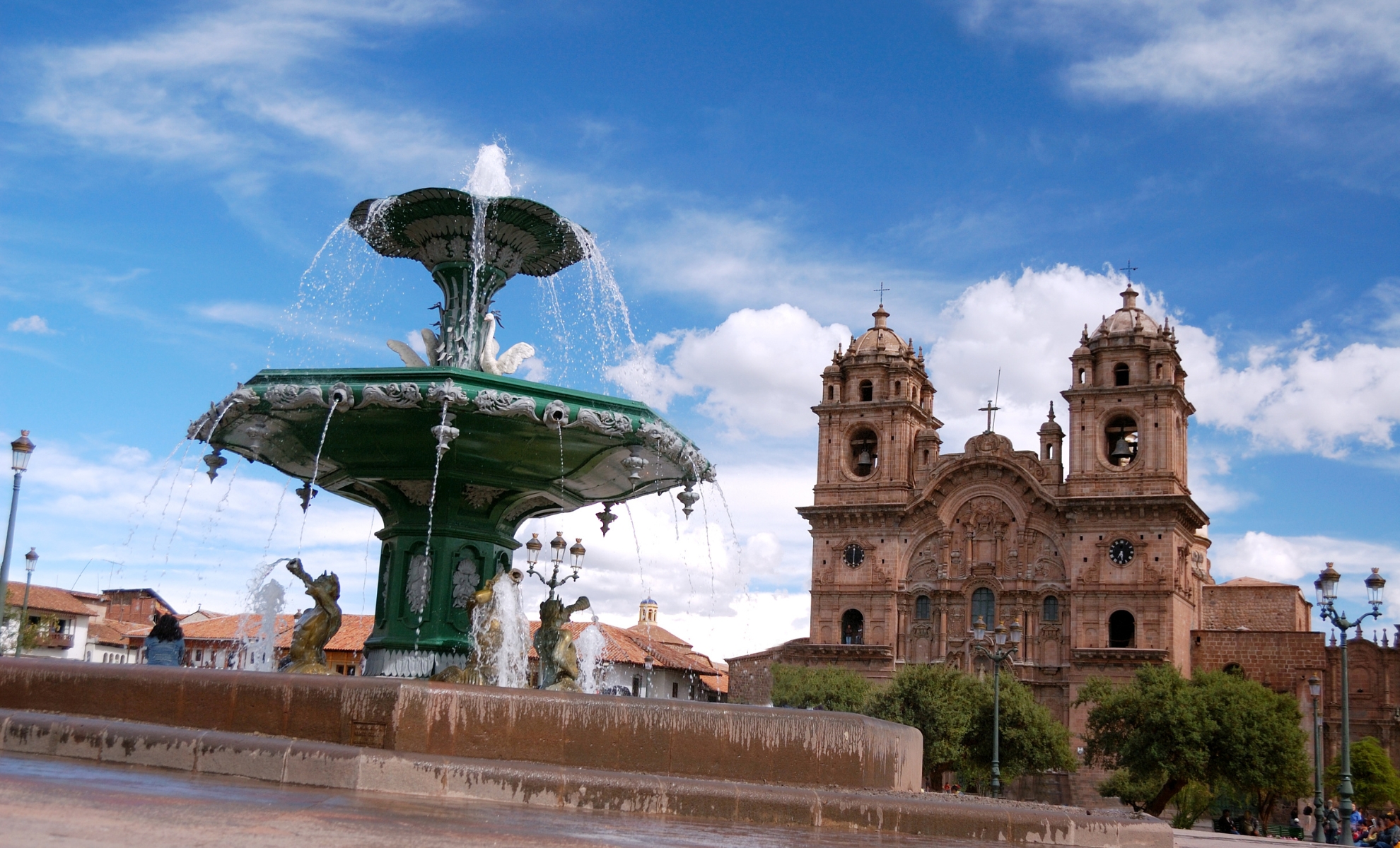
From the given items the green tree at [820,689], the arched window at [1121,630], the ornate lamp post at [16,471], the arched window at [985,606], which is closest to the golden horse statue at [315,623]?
the ornate lamp post at [16,471]

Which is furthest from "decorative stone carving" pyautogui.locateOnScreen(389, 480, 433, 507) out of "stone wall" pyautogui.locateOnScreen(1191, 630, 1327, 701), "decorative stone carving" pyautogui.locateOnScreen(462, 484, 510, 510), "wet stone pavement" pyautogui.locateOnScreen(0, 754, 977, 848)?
"stone wall" pyautogui.locateOnScreen(1191, 630, 1327, 701)

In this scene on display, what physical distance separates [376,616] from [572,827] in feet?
16.7

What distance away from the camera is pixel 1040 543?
44.7 m

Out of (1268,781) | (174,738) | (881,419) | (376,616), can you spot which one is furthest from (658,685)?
(174,738)

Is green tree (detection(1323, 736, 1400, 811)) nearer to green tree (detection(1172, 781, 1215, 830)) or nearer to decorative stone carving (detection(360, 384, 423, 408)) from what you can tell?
green tree (detection(1172, 781, 1215, 830))

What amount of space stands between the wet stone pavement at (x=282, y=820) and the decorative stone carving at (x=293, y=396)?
276cm

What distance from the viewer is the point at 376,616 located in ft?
32.5

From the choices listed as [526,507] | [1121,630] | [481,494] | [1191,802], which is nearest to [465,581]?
[481,494]

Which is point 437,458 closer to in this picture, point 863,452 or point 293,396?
point 293,396

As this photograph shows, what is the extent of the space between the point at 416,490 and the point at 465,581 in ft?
2.51

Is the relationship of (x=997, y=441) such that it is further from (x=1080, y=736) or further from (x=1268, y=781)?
(x=1268, y=781)

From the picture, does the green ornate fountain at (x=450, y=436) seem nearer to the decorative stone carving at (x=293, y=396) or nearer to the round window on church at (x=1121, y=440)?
the decorative stone carving at (x=293, y=396)

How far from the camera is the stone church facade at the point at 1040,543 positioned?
4212 centimetres

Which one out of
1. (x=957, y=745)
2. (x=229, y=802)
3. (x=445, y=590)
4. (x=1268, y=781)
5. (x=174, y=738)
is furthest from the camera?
(x=957, y=745)
